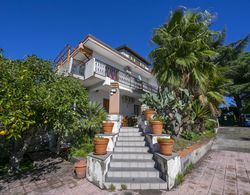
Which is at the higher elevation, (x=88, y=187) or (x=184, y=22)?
(x=184, y=22)

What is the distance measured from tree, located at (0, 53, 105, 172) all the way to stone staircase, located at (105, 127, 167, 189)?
238 cm

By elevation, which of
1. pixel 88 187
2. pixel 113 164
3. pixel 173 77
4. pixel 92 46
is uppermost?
pixel 92 46

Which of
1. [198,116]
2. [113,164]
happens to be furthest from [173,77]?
[113,164]

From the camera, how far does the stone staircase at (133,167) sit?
505 cm

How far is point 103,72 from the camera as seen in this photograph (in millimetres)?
12484

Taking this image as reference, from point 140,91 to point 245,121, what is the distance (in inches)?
784

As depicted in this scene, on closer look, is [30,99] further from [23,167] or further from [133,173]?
[23,167]

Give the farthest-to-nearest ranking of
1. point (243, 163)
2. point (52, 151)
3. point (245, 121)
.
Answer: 1. point (245, 121)
2. point (52, 151)
3. point (243, 163)

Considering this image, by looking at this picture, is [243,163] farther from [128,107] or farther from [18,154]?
[128,107]

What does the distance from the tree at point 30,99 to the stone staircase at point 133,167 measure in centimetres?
238

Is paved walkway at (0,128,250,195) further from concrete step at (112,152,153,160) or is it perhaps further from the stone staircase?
concrete step at (112,152,153,160)

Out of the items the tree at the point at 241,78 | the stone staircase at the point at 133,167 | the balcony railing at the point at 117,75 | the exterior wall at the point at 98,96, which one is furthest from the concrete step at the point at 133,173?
the tree at the point at 241,78

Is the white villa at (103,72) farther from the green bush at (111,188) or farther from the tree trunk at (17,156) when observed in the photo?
the green bush at (111,188)

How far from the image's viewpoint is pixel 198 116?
10.8 meters
